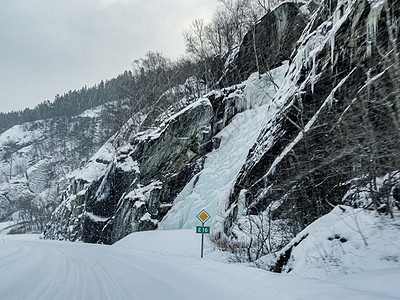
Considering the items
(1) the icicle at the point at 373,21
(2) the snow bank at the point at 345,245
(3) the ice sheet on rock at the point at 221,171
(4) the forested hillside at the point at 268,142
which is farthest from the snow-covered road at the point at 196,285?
Answer: (3) the ice sheet on rock at the point at 221,171

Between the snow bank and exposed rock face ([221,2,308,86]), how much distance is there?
19.6m

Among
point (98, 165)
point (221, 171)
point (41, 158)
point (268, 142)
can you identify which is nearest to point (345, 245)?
point (268, 142)

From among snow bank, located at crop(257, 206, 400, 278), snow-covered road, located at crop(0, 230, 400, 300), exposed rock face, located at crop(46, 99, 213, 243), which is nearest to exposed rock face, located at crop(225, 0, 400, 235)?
snow bank, located at crop(257, 206, 400, 278)

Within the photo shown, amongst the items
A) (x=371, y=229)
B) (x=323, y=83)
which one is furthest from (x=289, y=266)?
(x=323, y=83)

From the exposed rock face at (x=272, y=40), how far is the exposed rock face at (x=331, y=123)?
12.1 m

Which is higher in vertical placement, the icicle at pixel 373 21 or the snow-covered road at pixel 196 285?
the icicle at pixel 373 21

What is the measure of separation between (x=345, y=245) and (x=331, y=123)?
278cm

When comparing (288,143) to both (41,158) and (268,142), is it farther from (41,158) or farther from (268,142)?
(41,158)

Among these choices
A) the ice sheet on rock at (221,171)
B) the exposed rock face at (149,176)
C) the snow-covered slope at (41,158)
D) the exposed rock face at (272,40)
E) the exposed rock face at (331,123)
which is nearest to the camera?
the exposed rock face at (331,123)

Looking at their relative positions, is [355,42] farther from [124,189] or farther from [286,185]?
[124,189]

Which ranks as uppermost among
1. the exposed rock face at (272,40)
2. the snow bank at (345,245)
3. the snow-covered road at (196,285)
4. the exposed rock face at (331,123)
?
the exposed rock face at (272,40)

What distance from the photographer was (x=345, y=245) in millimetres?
5047

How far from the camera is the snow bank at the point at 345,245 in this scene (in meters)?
4.44

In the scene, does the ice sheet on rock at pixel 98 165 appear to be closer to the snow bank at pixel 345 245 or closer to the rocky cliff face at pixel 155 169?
the rocky cliff face at pixel 155 169
